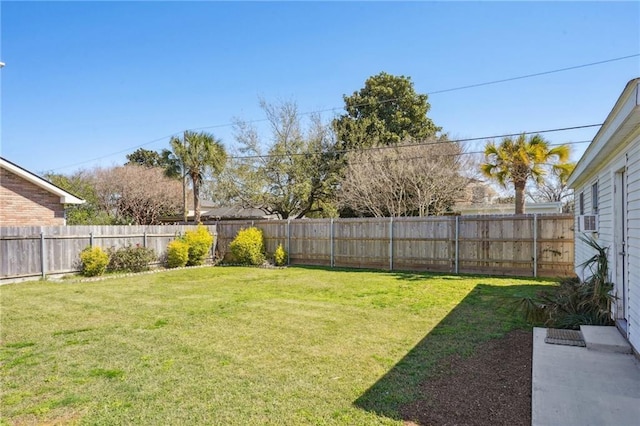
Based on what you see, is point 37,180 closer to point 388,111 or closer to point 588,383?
point 588,383

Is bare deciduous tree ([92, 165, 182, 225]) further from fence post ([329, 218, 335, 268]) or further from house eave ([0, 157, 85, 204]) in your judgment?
fence post ([329, 218, 335, 268])

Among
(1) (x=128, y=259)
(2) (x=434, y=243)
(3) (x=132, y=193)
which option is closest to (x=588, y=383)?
(2) (x=434, y=243)

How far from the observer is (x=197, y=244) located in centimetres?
1388

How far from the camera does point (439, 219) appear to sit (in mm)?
11836

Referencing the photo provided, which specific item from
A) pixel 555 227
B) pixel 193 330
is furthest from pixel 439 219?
pixel 193 330

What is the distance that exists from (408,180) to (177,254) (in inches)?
413

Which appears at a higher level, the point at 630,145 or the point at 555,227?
the point at 630,145

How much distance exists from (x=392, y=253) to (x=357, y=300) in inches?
209

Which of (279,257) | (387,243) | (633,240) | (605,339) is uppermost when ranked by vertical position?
(633,240)

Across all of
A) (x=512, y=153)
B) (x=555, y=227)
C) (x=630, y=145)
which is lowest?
(x=555, y=227)

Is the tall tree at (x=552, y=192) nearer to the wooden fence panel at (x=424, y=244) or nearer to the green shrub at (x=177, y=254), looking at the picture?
the wooden fence panel at (x=424, y=244)

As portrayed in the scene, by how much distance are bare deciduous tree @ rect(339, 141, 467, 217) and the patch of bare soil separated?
13.8 m

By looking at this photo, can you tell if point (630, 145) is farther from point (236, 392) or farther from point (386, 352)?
point (236, 392)

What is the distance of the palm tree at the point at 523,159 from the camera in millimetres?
12055
